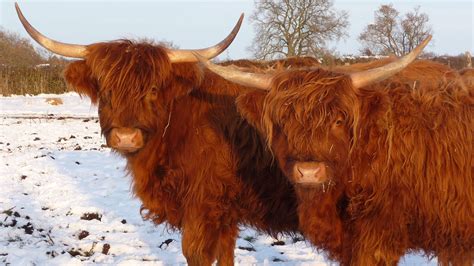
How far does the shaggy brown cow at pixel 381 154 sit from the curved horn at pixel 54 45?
1719 millimetres

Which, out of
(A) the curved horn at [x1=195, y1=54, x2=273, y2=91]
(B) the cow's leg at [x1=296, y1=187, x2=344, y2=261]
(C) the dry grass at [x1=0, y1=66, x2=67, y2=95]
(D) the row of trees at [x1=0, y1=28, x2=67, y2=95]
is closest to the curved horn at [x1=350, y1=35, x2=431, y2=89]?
(A) the curved horn at [x1=195, y1=54, x2=273, y2=91]

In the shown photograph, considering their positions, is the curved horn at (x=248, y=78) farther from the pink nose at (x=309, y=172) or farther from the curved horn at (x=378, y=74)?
the pink nose at (x=309, y=172)

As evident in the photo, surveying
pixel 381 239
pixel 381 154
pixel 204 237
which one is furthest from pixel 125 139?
pixel 381 239

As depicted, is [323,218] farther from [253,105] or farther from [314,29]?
[314,29]

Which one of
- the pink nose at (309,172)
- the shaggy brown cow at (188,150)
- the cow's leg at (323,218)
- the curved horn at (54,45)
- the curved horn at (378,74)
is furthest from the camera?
the curved horn at (54,45)

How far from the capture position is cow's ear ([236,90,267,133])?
13.0 ft

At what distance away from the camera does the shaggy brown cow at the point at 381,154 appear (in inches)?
141

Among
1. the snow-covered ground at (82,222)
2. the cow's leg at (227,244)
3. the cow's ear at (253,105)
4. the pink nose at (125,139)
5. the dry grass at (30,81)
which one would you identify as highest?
the cow's ear at (253,105)

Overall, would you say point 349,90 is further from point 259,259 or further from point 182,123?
point 259,259

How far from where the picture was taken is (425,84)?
12.9 ft

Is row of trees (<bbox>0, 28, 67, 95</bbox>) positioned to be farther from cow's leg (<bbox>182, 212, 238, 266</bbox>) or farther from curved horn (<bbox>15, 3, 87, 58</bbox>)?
cow's leg (<bbox>182, 212, 238, 266</bbox>)

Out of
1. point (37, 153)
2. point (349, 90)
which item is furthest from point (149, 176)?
point (37, 153)

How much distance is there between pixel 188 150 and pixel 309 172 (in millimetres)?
1396

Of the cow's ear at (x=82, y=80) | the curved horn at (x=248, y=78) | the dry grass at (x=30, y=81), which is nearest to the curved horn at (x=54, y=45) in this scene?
the cow's ear at (x=82, y=80)
